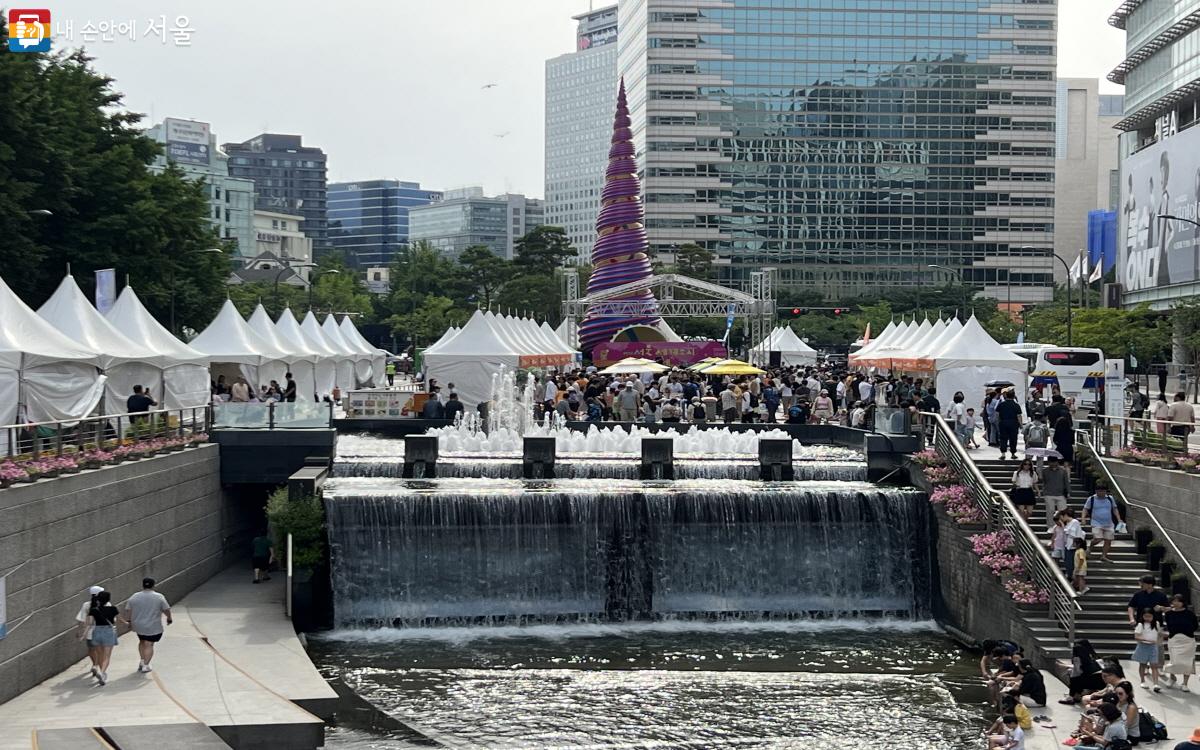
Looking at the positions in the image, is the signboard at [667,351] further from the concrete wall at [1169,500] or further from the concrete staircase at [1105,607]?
the concrete staircase at [1105,607]

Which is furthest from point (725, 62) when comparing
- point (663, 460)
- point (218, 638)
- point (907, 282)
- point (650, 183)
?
point (218, 638)

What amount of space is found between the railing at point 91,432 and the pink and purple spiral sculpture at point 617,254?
52803 millimetres

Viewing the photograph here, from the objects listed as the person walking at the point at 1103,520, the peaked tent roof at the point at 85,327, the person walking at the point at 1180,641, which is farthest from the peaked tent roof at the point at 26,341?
the person walking at the point at 1180,641

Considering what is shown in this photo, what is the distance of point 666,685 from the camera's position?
21.7 metres

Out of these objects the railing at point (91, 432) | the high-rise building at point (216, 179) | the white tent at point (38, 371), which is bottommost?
the railing at point (91, 432)

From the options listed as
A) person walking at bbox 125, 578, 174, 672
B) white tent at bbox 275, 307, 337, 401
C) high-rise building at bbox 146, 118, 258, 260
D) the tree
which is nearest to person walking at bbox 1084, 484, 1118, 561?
person walking at bbox 125, 578, 174, 672

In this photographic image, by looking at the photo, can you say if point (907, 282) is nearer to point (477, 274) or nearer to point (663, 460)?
point (477, 274)

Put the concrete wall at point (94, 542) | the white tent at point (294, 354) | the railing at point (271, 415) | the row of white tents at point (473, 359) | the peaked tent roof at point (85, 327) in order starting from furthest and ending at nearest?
the white tent at point (294, 354)
the row of white tents at point (473, 359)
the railing at point (271, 415)
the peaked tent roof at point (85, 327)
the concrete wall at point (94, 542)

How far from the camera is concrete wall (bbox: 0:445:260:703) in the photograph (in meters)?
18.6

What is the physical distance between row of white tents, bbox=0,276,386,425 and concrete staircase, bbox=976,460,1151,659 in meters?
17.8

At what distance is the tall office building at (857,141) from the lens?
15188cm

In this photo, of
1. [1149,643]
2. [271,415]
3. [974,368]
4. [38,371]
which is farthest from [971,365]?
[38,371]

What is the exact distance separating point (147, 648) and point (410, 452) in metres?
12.0

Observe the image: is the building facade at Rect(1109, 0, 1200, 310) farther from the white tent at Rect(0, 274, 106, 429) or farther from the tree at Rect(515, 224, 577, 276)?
the white tent at Rect(0, 274, 106, 429)
